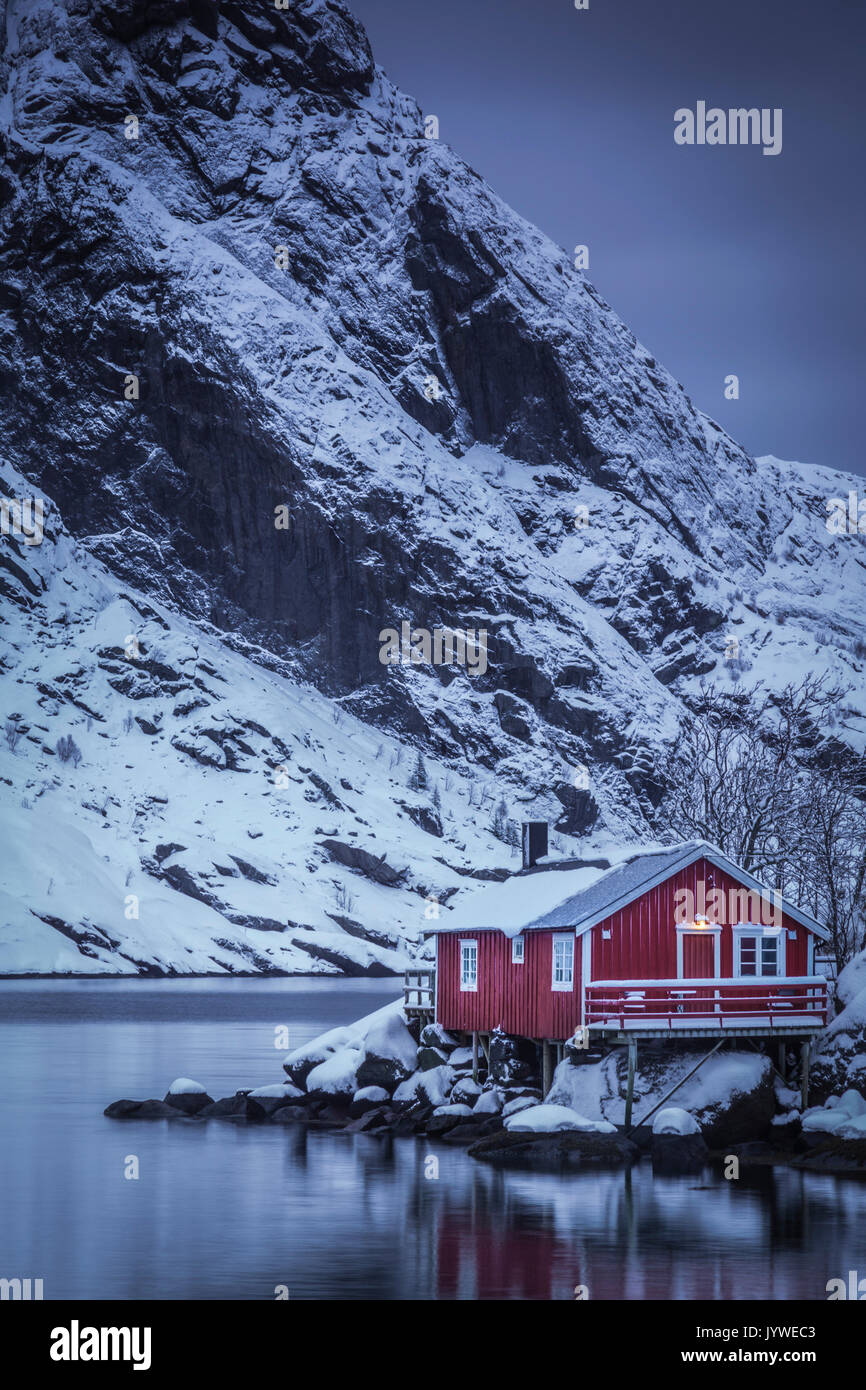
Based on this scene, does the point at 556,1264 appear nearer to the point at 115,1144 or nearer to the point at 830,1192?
the point at 830,1192

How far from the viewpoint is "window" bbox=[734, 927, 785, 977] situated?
51594 mm

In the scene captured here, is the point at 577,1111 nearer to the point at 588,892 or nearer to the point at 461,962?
the point at 588,892

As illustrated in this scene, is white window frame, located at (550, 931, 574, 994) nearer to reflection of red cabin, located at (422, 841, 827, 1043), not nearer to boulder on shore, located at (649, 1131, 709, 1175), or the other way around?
reflection of red cabin, located at (422, 841, 827, 1043)

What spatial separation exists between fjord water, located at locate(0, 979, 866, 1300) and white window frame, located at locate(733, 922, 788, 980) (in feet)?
29.1

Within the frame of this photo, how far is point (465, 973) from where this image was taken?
5812cm

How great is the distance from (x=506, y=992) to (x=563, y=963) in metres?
4.13

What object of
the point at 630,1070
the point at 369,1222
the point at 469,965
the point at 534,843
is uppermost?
the point at 534,843

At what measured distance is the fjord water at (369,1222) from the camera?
32375 mm

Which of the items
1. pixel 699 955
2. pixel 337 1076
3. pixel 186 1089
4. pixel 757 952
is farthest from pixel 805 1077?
pixel 186 1089

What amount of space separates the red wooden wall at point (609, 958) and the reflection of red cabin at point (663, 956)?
28 millimetres

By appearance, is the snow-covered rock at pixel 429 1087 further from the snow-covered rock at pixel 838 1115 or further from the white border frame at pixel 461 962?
the snow-covered rock at pixel 838 1115
